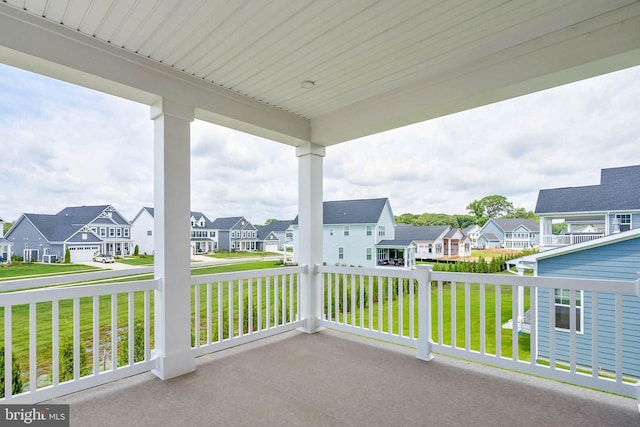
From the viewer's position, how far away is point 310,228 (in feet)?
13.5

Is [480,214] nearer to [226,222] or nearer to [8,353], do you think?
[226,222]

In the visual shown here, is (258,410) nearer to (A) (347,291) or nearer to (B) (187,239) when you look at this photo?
(B) (187,239)

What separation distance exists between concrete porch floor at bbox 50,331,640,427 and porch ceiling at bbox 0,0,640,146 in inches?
95.9

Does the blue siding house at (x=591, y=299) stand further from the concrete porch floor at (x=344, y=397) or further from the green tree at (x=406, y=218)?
the green tree at (x=406, y=218)

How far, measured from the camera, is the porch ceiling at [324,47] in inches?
79.7

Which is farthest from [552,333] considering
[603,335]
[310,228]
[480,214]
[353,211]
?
[310,228]

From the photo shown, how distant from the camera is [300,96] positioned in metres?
3.38

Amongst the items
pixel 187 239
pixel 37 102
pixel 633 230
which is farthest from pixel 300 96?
pixel 633 230

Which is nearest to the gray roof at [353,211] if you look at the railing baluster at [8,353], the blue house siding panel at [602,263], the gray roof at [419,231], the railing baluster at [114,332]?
the gray roof at [419,231]

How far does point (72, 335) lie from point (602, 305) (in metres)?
4.34

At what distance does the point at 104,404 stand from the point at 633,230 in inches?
160

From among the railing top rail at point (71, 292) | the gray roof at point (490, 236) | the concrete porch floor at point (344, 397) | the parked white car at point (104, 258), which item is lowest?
the concrete porch floor at point (344, 397)

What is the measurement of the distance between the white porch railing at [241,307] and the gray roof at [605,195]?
9.39ft

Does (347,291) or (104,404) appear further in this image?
(347,291)
